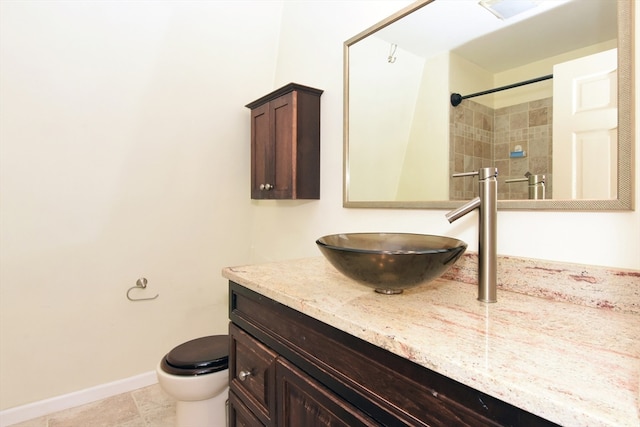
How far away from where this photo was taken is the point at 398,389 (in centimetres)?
64

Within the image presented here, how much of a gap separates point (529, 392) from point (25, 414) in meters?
2.39

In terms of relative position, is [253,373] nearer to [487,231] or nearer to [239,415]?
[239,415]

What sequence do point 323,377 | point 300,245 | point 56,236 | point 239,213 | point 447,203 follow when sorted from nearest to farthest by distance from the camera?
point 323,377 < point 447,203 < point 56,236 < point 300,245 < point 239,213

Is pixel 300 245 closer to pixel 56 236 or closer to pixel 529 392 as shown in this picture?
pixel 56 236

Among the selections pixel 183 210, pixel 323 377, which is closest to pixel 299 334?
pixel 323 377

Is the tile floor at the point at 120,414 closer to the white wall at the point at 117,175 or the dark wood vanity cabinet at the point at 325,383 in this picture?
the white wall at the point at 117,175

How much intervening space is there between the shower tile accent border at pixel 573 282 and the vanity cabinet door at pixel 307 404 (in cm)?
60

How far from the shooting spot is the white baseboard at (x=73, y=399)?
1.71m

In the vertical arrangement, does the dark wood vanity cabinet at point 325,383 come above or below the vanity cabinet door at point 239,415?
above

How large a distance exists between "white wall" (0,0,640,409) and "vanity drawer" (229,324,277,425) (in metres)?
0.72

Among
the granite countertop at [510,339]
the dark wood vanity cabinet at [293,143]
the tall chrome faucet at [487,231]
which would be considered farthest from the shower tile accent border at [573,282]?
the dark wood vanity cabinet at [293,143]

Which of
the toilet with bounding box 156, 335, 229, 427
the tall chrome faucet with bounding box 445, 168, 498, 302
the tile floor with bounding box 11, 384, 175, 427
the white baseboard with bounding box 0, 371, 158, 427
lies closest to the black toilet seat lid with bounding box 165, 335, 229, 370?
the toilet with bounding box 156, 335, 229, 427

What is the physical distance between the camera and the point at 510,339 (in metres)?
0.64

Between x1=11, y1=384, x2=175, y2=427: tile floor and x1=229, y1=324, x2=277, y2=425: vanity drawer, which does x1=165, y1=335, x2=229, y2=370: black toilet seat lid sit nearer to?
x1=229, y1=324, x2=277, y2=425: vanity drawer
